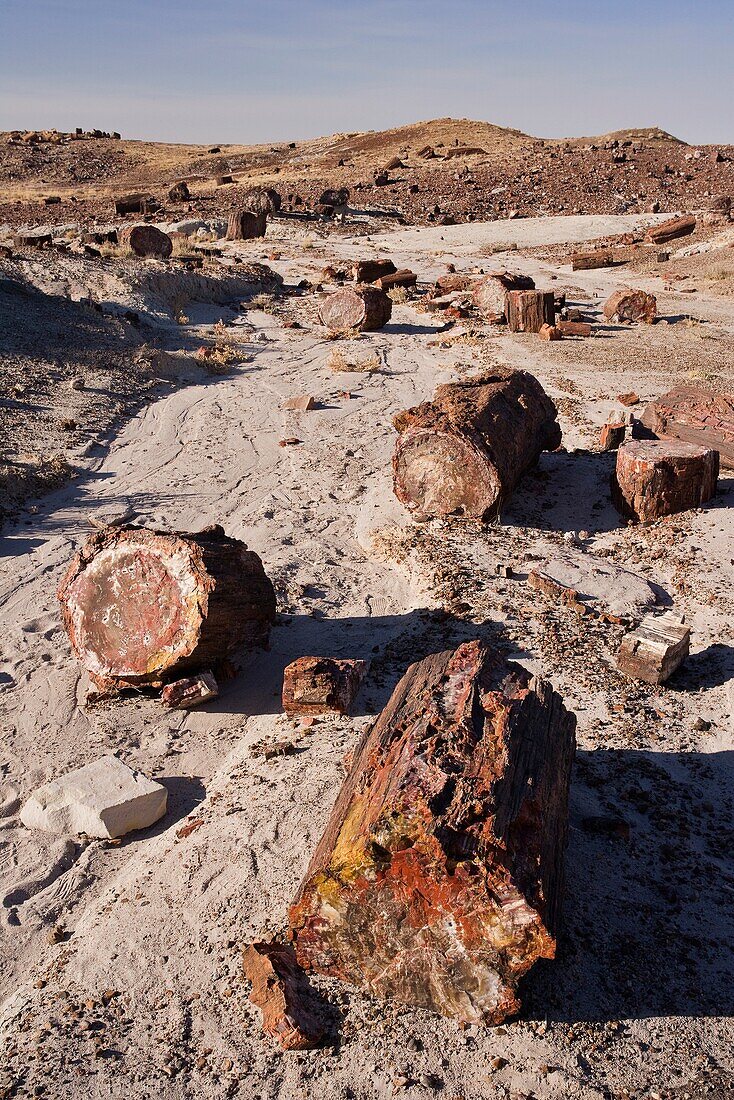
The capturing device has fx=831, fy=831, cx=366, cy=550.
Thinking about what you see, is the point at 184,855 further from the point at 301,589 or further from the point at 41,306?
the point at 41,306

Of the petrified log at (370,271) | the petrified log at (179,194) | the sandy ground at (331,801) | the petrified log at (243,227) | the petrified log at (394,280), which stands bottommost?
the sandy ground at (331,801)

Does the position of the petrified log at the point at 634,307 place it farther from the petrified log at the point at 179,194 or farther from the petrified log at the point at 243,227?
the petrified log at the point at 179,194

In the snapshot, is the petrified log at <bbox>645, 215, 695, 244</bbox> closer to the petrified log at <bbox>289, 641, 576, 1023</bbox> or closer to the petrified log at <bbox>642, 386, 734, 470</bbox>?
the petrified log at <bbox>642, 386, 734, 470</bbox>

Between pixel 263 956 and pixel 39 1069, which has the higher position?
pixel 263 956

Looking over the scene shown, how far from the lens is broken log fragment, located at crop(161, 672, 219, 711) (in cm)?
540

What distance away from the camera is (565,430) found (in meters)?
10.3

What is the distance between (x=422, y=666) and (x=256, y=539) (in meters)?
3.95

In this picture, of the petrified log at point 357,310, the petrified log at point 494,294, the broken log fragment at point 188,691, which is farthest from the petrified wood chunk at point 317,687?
the petrified log at point 494,294

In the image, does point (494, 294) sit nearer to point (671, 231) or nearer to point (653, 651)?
point (671, 231)

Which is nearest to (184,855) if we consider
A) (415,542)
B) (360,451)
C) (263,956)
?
(263,956)

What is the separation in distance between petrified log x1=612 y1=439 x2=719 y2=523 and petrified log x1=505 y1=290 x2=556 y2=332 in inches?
328

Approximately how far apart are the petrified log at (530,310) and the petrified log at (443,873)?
43.0 ft

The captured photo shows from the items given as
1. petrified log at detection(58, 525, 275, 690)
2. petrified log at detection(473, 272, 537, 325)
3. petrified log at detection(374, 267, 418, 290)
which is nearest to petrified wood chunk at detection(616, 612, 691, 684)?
petrified log at detection(58, 525, 275, 690)

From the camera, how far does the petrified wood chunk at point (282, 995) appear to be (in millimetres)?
3092
